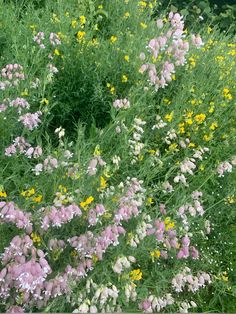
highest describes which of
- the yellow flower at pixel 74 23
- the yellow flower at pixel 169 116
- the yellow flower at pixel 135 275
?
the yellow flower at pixel 169 116

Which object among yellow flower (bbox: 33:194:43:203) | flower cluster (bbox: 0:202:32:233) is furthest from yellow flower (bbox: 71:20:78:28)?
Answer: flower cluster (bbox: 0:202:32:233)

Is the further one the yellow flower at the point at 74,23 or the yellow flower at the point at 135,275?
the yellow flower at the point at 74,23

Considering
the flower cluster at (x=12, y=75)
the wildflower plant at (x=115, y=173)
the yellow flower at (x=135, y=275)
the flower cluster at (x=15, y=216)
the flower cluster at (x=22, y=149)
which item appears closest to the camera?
the flower cluster at (x=15, y=216)

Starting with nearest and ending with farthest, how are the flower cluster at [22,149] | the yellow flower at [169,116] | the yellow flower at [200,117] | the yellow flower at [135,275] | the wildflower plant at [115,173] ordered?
the wildflower plant at [115,173]
the yellow flower at [135,275]
the flower cluster at [22,149]
the yellow flower at [169,116]
the yellow flower at [200,117]

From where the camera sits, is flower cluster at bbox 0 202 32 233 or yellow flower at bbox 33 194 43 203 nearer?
flower cluster at bbox 0 202 32 233

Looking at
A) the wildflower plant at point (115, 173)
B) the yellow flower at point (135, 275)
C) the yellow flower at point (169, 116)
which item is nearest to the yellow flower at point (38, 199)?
the wildflower plant at point (115, 173)

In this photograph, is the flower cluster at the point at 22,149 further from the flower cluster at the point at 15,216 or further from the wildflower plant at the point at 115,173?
the flower cluster at the point at 15,216

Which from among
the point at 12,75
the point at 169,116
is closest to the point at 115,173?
the point at 169,116

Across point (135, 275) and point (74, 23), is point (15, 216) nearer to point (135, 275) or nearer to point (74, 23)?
point (135, 275)

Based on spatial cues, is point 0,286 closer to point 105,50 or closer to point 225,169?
point 225,169

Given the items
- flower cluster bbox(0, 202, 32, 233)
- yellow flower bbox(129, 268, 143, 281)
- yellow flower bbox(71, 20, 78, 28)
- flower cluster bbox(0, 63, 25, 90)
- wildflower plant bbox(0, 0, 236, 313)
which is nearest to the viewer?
flower cluster bbox(0, 202, 32, 233)

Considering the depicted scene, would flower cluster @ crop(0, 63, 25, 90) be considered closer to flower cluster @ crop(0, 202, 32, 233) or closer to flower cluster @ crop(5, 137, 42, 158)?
flower cluster @ crop(5, 137, 42, 158)

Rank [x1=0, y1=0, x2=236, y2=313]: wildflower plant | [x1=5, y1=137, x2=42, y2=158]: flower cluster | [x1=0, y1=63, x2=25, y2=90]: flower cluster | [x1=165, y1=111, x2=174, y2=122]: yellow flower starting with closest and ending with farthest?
[x1=0, y1=0, x2=236, y2=313]: wildflower plant → [x1=5, y1=137, x2=42, y2=158]: flower cluster → [x1=0, y1=63, x2=25, y2=90]: flower cluster → [x1=165, y1=111, x2=174, y2=122]: yellow flower

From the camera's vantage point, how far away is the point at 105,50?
3.66 m
